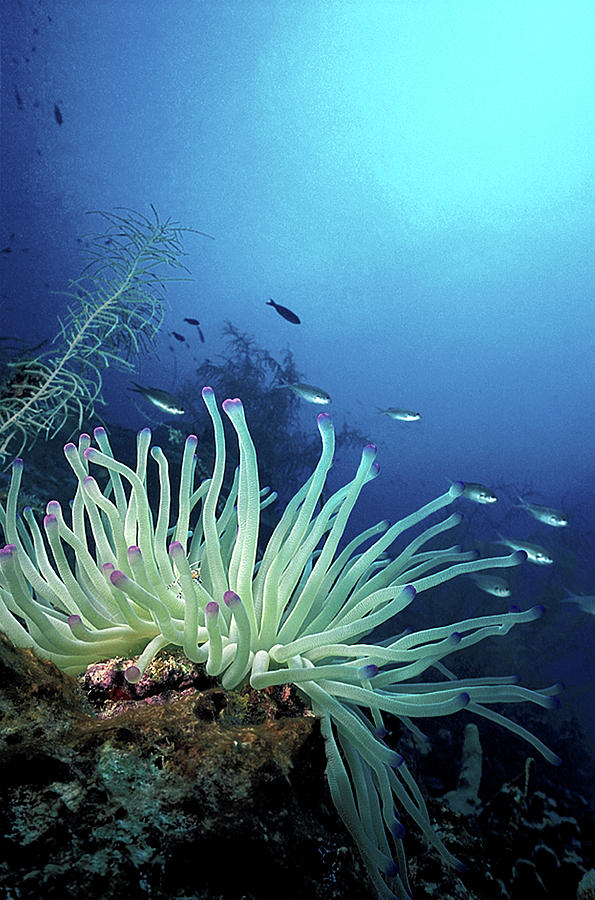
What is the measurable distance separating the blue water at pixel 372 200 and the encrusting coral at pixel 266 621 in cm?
1102

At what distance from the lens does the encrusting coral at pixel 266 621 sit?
4.86ft

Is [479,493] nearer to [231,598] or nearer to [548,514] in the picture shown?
[548,514]

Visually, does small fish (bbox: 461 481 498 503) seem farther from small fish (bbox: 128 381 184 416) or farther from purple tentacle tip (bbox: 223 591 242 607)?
purple tentacle tip (bbox: 223 591 242 607)

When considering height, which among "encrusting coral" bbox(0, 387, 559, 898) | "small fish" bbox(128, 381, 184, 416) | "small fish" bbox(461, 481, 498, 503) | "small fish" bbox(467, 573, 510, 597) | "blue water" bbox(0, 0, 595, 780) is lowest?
"small fish" bbox(467, 573, 510, 597)

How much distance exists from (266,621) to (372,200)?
1899 inches

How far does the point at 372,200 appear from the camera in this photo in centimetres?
4334

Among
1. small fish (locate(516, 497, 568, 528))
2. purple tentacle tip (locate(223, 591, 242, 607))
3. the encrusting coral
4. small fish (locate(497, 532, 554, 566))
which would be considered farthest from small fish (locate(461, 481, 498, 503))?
purple tentacle tip (locate(223, 591, 242, 607))

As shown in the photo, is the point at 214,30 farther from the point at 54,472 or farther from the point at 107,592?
the point at 107,592

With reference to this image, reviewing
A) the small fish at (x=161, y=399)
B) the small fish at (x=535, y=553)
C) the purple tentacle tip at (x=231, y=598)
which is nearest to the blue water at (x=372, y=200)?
the small fish at (x=535, y=553)

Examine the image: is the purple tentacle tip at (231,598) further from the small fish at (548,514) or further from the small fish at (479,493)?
the small fish at (548,514)

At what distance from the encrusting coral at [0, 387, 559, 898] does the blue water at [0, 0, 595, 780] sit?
11.0 m

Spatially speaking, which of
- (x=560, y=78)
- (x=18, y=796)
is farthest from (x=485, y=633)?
(x=560, y=78)

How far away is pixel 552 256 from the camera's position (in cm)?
4338

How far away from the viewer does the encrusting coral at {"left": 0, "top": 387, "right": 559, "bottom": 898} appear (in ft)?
4.86
